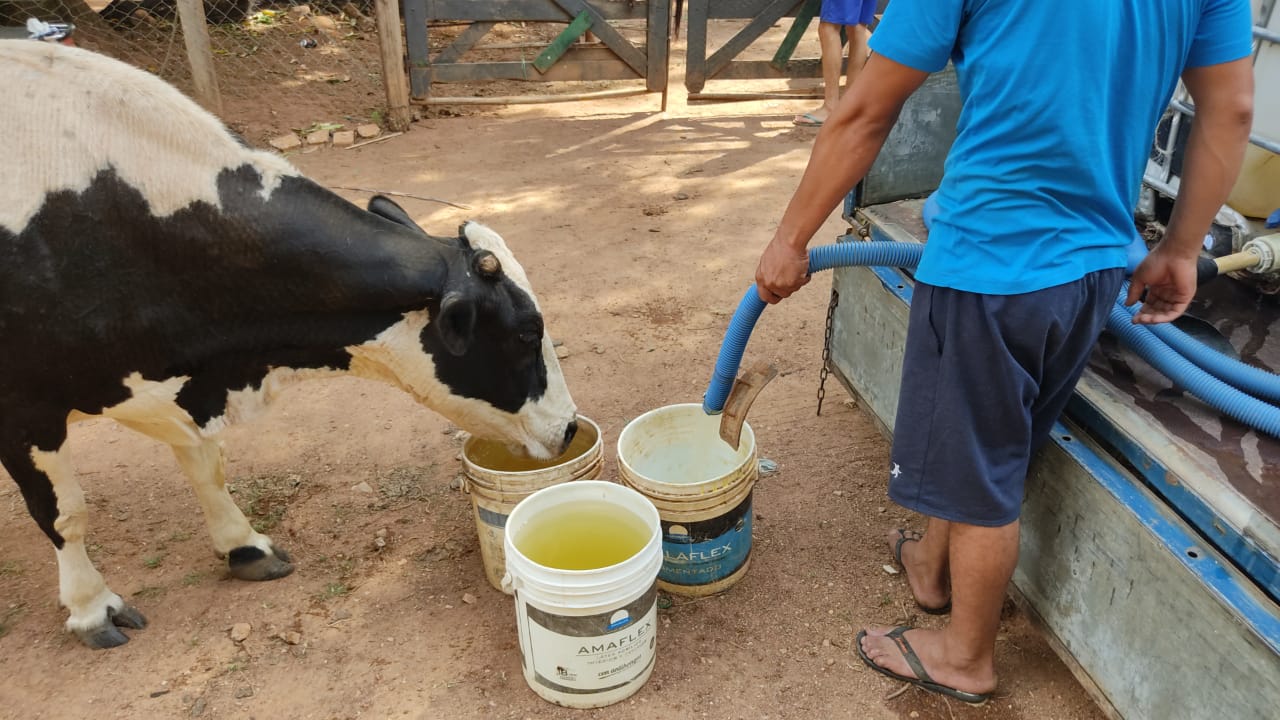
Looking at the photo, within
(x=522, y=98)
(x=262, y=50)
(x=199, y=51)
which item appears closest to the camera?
(x=199, y=51)

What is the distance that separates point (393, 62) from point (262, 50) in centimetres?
260

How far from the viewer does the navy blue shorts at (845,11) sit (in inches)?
318

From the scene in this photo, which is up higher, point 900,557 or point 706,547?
point 706,547

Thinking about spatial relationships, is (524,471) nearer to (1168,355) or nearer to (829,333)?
(829,333)

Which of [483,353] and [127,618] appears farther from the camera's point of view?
[127,618]

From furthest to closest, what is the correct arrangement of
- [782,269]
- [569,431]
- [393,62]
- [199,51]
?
[393,62] < [199,51] < [569,431] < [782,269]

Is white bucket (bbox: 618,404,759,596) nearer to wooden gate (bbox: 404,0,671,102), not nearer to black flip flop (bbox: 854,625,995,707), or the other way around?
black flip flop (bbox: 854,625,995,707)

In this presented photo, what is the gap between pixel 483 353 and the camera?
298cm

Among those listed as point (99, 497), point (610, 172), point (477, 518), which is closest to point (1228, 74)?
point (477, 518)

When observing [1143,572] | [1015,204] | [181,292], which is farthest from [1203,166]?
[181,292]

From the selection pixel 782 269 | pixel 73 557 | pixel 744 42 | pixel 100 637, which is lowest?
pixel 100 637

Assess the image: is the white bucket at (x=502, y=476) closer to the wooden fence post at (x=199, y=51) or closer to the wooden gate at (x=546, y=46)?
the wooden gate at (x=546, y=46)

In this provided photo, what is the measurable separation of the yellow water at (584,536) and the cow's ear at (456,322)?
0.58m

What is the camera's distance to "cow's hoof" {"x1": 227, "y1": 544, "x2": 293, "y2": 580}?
3.40 m
